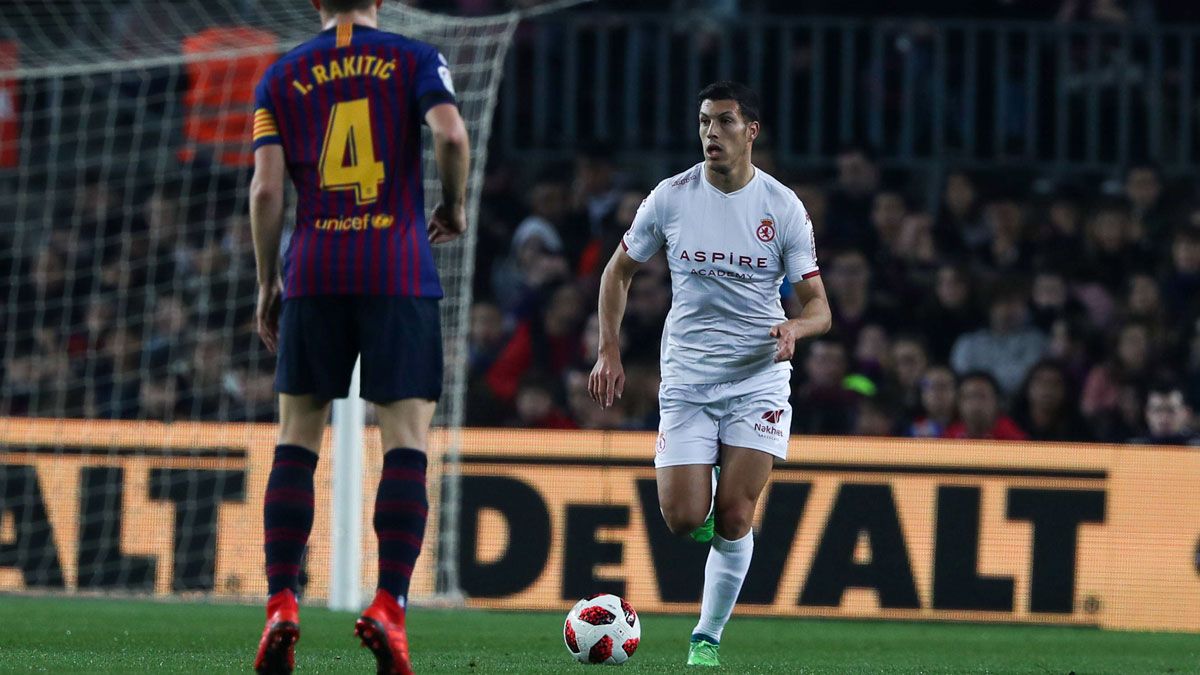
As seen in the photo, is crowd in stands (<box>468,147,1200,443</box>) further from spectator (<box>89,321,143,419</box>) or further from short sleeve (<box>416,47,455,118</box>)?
short sleeve (<box>416,47,455,118</box>)

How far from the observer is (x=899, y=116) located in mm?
14180

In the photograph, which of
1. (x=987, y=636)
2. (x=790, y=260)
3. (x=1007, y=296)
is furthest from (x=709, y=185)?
Result: (x=1007, y=296)

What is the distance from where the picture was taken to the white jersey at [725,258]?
275 inches

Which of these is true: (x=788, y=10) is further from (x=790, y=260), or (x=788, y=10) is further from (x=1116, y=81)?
(x=790, y=260)

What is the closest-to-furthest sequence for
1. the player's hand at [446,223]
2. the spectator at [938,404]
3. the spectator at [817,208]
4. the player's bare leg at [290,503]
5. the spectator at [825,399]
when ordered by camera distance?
the player's bare leg at [290,503] → the player's hand at [446,223] → the spectator at [938,404] → the spectator at [825,399] → the spectator at [817,208]

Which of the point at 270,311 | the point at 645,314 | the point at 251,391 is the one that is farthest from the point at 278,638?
the point at 645,314

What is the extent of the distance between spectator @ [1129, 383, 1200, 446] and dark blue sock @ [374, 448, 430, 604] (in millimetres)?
6800

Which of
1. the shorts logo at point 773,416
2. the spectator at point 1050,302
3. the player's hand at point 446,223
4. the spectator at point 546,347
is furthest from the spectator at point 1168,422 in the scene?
the player's hand at point 446,223

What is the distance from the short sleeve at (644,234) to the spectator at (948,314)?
5718mm

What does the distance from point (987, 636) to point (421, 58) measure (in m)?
5.47

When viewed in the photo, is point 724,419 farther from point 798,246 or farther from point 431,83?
point 431,83

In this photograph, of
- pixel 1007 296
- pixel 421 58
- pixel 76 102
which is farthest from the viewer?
pixel 76 102

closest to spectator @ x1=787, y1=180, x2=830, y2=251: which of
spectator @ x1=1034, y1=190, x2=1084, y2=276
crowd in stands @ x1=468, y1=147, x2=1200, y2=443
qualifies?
crowd in stands @ x1=468, y1=147, x2=1200, y2=443

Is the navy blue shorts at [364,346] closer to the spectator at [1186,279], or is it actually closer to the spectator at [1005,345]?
the spectator at [1005,345]
